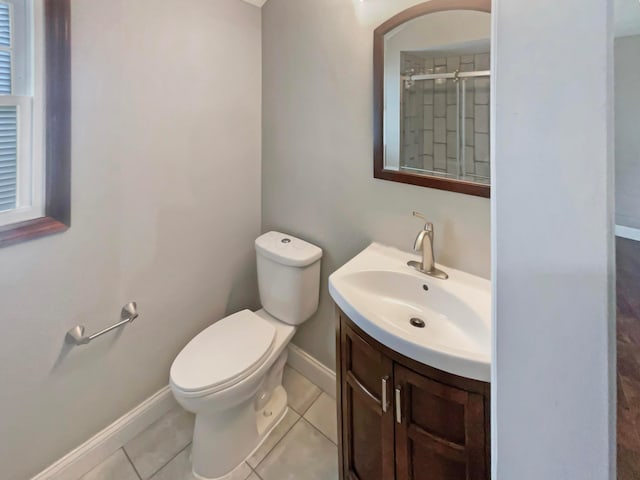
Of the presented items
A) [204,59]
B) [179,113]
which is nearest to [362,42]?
[204,59]

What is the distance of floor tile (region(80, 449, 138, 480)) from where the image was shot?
1.51 meters

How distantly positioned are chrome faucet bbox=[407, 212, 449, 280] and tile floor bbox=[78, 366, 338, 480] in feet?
3.25

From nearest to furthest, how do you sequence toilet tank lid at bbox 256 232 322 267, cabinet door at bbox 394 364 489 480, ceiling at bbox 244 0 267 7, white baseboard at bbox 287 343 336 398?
1. cabinet door at bbox 394 364 489 480
2. toilet tank lid at bbox 256 232 322 267
3. ceiling at bbox 244 0 267 7
4. white baseboard at bbox 287 343 336 398

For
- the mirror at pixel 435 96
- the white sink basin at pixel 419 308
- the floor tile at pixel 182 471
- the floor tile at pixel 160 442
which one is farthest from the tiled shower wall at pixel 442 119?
the floor tile at pixel 160 442

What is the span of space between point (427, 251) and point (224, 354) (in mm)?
970

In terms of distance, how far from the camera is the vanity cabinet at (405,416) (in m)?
0.90

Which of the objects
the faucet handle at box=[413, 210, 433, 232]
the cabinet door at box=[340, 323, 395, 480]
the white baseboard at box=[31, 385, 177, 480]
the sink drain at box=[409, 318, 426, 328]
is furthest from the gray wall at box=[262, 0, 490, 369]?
the white baseboard at box=[31, 385, 177, 480]

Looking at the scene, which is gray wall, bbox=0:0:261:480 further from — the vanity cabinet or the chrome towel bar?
the vanity cabinet

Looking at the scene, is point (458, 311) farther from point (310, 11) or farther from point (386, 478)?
point (310, 11)

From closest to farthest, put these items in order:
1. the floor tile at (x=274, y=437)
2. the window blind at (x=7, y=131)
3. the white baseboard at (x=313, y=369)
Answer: the window blind at (x=7, y=131), the floor tile at (x=274, y=437), the white baseboard at (x=313, y=369)

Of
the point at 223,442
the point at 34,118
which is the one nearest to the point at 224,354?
the point at 223,442

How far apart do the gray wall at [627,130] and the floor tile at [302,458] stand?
159 centimetres

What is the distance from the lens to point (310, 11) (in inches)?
64.0

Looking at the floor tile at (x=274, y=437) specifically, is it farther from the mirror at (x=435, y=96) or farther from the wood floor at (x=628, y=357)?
the wood floor at (x=628, y=357)
